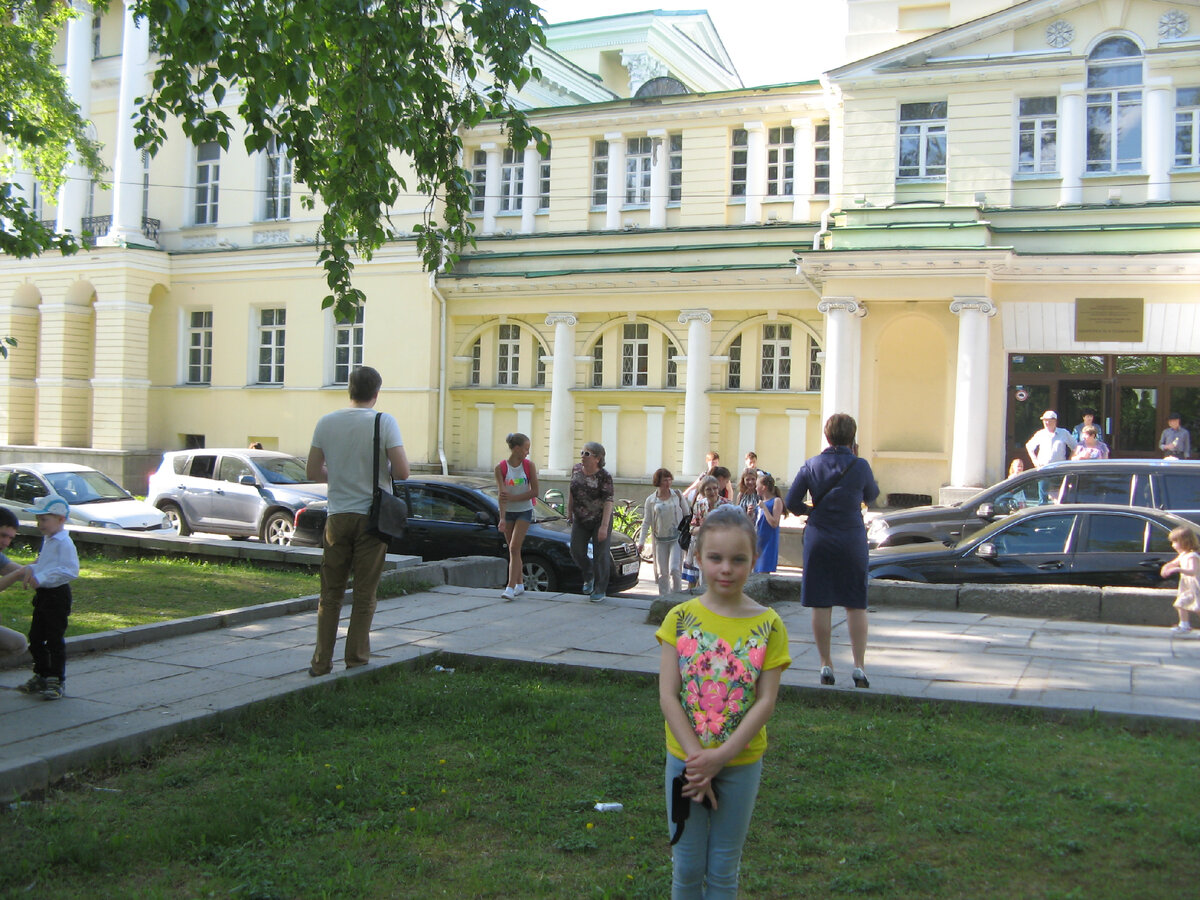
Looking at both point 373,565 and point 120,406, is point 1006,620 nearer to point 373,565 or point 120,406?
point 373,565

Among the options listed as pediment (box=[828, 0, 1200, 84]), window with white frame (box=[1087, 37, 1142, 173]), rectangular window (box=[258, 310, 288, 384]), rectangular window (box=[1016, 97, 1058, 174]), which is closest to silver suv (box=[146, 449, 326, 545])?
rectangular window (box=[258, 310, 288, 384])

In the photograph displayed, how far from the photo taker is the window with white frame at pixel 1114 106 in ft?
69.9

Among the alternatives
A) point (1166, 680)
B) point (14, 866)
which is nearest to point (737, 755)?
point (14, 866)

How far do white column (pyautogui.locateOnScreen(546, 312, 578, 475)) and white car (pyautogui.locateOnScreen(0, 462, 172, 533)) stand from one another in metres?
11.1

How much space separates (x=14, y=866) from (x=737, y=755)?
296cm

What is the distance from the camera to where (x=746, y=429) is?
2505 cm

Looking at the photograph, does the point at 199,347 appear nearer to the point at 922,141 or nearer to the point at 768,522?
the point at 922,141

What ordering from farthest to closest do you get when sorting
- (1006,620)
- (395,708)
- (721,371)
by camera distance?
(721,371)
(1006,620)
(395,708)

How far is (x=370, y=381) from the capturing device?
7.31 metres

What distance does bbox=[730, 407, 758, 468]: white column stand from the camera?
25.0 meters

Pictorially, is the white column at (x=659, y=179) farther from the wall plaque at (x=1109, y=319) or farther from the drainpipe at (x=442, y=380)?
the wall plaque at (x=1109, y=319)

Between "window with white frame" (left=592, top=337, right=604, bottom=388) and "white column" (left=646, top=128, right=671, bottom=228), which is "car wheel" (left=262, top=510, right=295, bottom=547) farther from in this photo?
"white column" (left=646, top=128, right=671, bottom=228)

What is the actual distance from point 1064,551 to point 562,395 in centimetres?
1721

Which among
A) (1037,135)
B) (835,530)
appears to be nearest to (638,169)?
(1037,135)
